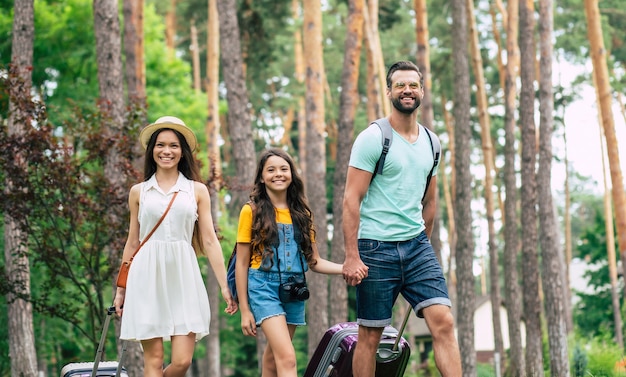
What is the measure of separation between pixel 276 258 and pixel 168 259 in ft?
2.15

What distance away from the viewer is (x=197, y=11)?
109 feet

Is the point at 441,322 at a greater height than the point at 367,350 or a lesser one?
greater

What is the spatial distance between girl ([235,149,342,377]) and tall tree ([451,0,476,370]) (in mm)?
16305

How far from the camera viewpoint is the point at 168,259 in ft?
19.7

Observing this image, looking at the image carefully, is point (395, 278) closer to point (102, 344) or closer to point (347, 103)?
point (102, 344)

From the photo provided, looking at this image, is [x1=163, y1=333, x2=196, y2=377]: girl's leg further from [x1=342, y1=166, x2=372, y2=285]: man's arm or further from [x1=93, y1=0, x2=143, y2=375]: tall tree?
[x1=93, y1=0, x2=143, y2=375]: tall tree

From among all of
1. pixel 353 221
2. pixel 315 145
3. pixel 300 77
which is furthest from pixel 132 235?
pixel 300 77

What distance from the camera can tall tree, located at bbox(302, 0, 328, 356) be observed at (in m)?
19.7

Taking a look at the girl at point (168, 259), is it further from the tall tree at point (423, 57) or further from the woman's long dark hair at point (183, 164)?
the tall tree at point (423, 57)

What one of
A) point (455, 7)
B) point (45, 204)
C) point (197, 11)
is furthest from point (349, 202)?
point (197, 11)

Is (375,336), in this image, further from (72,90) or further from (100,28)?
(72,90)

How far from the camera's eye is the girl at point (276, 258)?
592 centimetres

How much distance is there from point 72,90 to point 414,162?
19949 mm

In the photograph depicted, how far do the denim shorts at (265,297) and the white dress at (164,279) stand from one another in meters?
0.30
